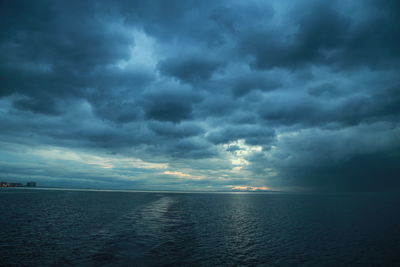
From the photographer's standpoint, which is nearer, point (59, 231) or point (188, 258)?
point (188, 258)

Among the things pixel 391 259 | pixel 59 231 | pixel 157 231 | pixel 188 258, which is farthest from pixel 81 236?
pixel 391 259

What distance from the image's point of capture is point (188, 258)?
2633cm

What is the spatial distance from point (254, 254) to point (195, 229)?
17590 mm

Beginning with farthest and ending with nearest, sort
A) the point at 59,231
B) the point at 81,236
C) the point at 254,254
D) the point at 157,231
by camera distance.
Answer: the point at 157,231, the point at 59,231, the point at 81,236, the point at 254,254

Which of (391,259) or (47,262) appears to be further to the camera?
(391,259)

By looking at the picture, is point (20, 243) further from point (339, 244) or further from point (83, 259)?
point (339, 244)

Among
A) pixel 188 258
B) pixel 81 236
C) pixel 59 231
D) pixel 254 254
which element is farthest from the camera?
pixel 59 231

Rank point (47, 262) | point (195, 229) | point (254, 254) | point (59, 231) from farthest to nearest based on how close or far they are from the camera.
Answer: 1. point (195, 229)
2. point (59, 231)
3. point (254, 254)
4. point (47, 262)

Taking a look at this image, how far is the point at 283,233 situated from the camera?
4291cm

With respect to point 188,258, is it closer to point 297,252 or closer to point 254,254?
point 254,254

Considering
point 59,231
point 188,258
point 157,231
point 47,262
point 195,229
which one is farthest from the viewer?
point 195,229

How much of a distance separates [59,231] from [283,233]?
4010 cm

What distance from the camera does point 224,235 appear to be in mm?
39562

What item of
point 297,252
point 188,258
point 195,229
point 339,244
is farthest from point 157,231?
point 339,244
